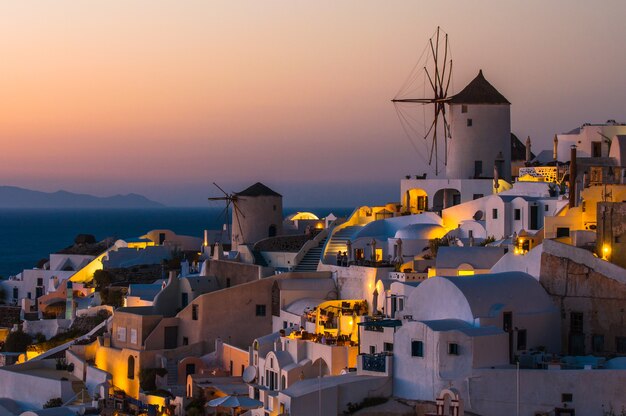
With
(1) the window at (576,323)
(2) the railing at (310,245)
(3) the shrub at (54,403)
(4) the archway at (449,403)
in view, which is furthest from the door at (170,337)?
(4) the archway at (449,403)

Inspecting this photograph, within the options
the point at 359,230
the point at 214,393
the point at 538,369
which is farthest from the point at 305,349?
the point at 359,230

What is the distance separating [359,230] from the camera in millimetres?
46844

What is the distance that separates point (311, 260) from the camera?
A: 151 ft

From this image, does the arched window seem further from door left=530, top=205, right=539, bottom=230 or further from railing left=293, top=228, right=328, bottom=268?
door left=530, top=205, right=539, bottom=230

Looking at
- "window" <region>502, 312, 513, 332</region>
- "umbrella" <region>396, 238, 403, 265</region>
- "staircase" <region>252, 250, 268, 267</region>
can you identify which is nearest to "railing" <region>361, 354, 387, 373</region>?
"window" <region>502, 312, 513, 332</region>

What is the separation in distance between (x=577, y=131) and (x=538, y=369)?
20.8 meters

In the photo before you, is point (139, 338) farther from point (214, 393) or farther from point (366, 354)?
point (366, 354)

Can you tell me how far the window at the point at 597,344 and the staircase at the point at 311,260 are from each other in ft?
43.8

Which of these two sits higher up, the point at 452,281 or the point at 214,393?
the point at 452,281

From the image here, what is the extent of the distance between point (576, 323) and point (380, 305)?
688cm

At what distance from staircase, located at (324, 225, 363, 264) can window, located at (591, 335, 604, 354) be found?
40.9ft

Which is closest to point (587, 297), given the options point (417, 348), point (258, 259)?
point (417, 348)

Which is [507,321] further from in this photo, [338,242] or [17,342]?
[17,342]

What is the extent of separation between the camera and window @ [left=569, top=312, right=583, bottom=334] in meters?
34.0
